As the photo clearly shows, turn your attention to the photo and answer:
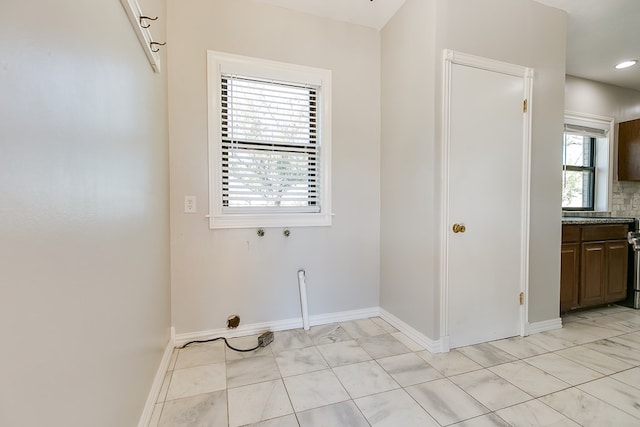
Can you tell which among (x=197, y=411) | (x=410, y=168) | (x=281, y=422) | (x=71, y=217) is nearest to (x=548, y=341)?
(x=410, y=168)

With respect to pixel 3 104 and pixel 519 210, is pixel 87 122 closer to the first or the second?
pixel 3 104

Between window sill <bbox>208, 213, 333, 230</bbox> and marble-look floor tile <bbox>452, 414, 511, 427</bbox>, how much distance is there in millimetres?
1605

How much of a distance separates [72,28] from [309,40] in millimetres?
2025

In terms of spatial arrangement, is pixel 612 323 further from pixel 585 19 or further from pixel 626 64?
pixel 626 64

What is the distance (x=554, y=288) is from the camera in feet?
8.00

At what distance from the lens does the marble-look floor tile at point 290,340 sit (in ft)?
6.97

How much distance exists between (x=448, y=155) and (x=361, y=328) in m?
1.59

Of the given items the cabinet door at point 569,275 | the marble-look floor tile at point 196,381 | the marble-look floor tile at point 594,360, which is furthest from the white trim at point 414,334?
the cabinet door at point 569,275

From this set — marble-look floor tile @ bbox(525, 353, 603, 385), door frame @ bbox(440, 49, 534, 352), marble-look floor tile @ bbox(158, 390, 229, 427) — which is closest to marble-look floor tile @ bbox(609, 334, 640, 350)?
marble-look floor tile @ bbox(525, 353, 603, 385)

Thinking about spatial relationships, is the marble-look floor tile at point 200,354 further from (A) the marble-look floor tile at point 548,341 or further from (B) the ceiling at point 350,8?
(B) the ceiling at point 350,8

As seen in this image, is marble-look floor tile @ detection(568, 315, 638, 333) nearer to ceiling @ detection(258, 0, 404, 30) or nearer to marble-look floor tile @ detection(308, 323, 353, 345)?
marble-look floor tile @ detection(308, 323, 353, 345)

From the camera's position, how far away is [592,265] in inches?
110

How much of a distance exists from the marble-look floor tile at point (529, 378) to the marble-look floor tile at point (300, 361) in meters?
1.13

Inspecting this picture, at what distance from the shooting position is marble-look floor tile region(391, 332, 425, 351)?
2.11 m
